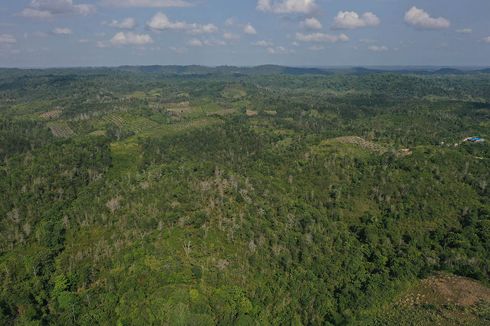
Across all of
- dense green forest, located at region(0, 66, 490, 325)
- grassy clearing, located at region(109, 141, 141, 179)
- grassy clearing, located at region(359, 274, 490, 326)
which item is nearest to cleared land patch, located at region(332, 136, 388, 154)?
dense green forest, located at region(0, 66, 490, 325)

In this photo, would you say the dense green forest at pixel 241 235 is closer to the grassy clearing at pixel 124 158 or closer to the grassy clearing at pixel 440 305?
the grassy clearing at pixel 440 305

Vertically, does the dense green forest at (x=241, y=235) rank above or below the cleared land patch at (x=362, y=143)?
below

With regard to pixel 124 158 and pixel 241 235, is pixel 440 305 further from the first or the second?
pixel 124 158

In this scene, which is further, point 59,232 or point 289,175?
point 289,175

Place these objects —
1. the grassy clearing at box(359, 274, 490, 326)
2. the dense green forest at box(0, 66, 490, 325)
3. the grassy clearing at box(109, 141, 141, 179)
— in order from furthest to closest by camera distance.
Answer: the grassy clearing at box(109, 141, 141, 179)
the dense green forest at box(0, 66, 490, 325)
the grassy clearing at box(359, 274, 490, 326)

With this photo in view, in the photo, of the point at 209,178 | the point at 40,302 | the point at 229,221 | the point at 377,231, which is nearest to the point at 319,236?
the point at 377,231

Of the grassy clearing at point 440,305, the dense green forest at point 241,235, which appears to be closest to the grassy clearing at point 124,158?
the dense green forest at point 241,235

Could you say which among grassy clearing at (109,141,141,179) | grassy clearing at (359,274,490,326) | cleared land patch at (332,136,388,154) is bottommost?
grassy clearing at (359,274,490,326)

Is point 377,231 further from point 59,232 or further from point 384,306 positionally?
point 59,232

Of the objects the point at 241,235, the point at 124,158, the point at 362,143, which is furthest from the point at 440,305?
the point at 124,158

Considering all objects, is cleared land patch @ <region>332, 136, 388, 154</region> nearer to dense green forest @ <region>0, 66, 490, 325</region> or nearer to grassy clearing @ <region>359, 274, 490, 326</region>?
dense green forest @ <region>0, 66, 490, 325</region>

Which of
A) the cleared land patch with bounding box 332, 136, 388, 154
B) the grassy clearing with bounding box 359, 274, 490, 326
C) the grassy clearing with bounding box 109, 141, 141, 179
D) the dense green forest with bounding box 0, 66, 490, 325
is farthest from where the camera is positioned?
the cleared land patch with bounding box 332, 136, 388, 154
